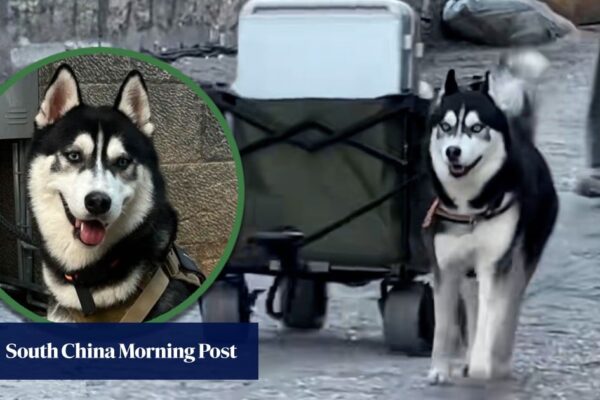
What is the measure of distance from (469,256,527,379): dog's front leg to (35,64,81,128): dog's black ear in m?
1.14

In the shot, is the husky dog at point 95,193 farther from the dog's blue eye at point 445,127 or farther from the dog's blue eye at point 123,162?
the dog's blue eye at point 445,127

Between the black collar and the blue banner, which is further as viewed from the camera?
the blue banner

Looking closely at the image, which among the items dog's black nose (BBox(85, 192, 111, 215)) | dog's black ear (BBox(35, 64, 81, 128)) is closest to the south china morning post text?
dog's black nose (BBox(85, 192, 111, 215))

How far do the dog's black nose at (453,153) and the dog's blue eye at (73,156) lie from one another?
94 centimetres

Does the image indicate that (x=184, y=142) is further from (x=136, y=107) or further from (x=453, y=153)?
(x=453, y=153)

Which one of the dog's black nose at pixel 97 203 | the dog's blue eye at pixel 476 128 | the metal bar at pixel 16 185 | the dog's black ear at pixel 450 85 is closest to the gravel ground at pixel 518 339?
the dog's black ear at pixel 450 85

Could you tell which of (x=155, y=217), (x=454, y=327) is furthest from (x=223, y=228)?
(x=454, y=327)

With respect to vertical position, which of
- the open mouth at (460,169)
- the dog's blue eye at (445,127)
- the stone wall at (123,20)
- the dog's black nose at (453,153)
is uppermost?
the stone wall at (123,20)

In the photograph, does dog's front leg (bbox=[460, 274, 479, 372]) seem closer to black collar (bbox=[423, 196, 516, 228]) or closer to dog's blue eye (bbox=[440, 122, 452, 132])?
black collar (bbox=[423, 196, 516, 228])

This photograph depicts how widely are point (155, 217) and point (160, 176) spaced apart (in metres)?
0.11

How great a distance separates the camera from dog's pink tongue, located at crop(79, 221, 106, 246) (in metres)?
3.15

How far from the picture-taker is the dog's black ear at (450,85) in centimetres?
310

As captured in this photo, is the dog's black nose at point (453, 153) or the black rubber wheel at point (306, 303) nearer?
the dog's black nose at point (453, 153)

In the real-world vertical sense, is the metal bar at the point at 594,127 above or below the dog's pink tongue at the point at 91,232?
above
